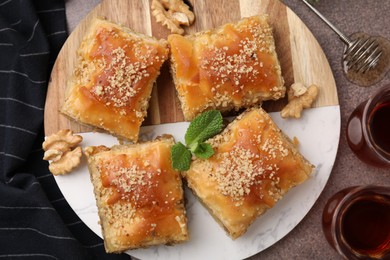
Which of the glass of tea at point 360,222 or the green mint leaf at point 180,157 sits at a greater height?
the green mint leaf at point 180,157

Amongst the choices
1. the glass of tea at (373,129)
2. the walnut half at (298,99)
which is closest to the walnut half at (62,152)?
the walnut half at (298,99)

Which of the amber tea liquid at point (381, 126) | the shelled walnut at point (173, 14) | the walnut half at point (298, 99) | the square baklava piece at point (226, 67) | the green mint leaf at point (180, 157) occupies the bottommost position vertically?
the green mint leaf at point (180, 157)

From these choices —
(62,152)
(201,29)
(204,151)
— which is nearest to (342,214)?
(204,151)

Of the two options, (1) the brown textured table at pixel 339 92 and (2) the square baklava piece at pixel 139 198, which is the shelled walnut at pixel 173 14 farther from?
(2) the square baklava piece at pixel 139 198

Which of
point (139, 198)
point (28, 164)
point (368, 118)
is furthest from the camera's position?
point (28, 164)

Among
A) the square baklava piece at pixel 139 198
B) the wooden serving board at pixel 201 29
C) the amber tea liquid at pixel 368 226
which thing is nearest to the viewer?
the square baklava piece at pixel 139 198

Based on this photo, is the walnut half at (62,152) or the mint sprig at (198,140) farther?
the walnut half at (62,152)

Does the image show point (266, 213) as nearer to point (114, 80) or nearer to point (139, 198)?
point (139, 198)

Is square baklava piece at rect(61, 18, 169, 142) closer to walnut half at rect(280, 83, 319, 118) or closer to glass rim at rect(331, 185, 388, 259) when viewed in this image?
walnut half at rect(280, 83, 319, 118)
